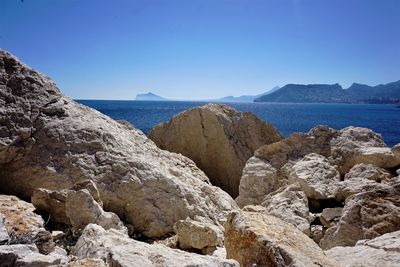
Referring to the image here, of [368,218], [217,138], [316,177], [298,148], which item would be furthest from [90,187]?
[217,138]

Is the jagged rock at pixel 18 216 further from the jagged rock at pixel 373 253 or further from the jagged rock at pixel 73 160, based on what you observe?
the jagged rock at pixel 373 253

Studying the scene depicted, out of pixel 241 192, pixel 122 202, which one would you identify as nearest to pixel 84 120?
pixel 122 202

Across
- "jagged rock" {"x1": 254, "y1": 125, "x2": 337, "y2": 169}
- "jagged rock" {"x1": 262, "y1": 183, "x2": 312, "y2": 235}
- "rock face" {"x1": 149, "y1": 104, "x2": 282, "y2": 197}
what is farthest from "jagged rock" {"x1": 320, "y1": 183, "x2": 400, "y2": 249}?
"rock face" {"x1": 149, "y1": 104, "x2": 282, "y2": 197}

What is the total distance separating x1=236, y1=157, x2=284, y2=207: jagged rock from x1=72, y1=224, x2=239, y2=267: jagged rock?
8394mm

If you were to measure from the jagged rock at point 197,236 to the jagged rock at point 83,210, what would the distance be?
1438mm

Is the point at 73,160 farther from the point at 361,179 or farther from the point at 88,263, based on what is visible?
the point at 361,179

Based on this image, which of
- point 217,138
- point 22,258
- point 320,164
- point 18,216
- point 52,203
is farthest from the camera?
point 217,138

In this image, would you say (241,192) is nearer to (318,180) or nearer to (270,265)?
(318,180)

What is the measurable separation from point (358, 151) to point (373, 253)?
7.43 metres

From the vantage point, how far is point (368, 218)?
23.7 feet

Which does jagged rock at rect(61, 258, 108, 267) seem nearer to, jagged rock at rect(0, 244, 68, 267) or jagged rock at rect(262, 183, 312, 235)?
jagged rock at rect(0, 244, 68, 267)

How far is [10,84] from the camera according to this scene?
8.93 m

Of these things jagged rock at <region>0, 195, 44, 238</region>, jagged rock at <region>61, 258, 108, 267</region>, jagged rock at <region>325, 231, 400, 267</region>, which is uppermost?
jagged rock at <region>61, 258, 108, 267</region>

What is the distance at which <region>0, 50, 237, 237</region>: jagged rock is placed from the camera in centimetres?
821
